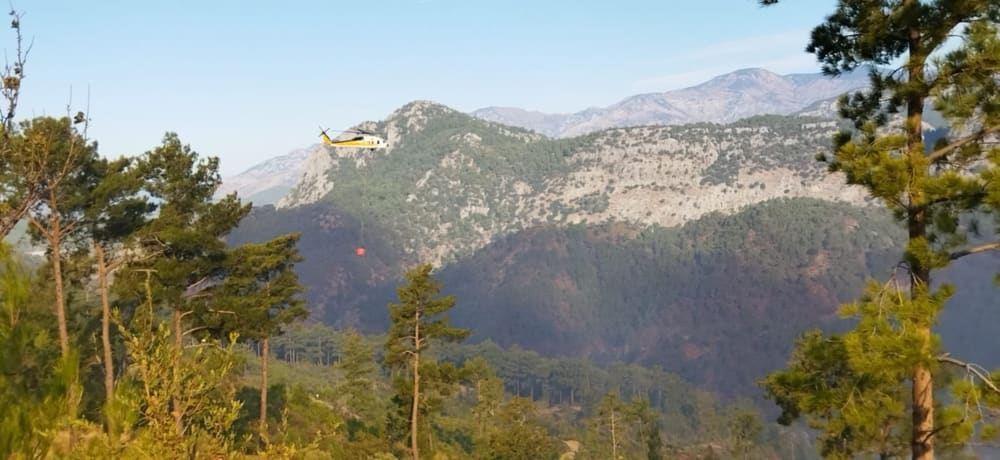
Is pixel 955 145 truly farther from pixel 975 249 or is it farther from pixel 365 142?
pixel 365 142

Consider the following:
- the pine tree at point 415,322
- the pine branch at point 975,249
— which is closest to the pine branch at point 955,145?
the pine branch at point 975,249

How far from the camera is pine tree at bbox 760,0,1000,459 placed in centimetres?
1172

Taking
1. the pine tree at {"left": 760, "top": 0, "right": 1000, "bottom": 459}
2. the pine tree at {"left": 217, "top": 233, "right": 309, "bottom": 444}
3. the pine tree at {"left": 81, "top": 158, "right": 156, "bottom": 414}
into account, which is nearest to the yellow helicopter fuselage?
the pine tree at {"left": 217, "top": 233, "right": 309, "bottom": 444}

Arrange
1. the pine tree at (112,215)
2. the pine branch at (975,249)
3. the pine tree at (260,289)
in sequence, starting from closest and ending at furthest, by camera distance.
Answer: the pine branch at (975,249) → the pine tree at (112,215) → the pine tree at (260,289)

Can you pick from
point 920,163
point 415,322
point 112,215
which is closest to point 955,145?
point 920,163

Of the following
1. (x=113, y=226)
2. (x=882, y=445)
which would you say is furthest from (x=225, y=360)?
(x=882, y=445)

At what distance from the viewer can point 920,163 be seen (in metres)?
12.0

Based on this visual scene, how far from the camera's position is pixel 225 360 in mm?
7598

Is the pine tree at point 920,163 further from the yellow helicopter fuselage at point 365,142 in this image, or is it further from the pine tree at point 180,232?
the yellow helicopter fuselage at point 365,142

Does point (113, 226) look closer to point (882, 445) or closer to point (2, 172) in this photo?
point (2, 172)

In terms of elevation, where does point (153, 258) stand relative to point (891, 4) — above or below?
below

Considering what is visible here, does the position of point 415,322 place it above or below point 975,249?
below

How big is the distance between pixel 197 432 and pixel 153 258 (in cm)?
2706

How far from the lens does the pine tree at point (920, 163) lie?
→ 11.7 metres
